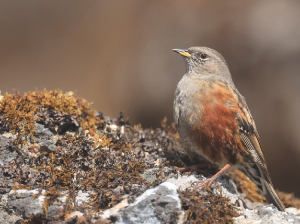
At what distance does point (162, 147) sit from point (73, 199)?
1.91m

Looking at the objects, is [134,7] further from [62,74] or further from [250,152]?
[250,152]

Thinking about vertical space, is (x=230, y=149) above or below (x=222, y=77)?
below

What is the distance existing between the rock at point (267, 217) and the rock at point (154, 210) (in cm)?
79

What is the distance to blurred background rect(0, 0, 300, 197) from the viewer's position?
23.3ft

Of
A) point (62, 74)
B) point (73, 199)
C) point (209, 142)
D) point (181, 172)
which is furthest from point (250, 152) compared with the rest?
point (62, 74)

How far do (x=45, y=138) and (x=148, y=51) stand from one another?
5.54 m

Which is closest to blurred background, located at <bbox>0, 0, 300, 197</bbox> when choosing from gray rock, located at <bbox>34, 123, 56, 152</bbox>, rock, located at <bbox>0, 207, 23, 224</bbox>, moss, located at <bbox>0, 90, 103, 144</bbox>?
moss, located at <bbox>0, 90, 103, 144</bbox>

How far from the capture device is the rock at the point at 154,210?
2.83 metres

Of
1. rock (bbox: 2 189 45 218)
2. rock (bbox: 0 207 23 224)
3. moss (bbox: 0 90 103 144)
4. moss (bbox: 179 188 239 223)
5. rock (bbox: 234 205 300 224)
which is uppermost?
moss (bbox: 0 90 103 144)

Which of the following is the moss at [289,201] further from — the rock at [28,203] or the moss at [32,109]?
the rock at [28,203]

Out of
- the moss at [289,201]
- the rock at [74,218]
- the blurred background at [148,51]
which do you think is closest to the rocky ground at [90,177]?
the rock at [74,218]

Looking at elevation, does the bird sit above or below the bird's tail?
above

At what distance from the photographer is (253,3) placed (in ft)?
25.5

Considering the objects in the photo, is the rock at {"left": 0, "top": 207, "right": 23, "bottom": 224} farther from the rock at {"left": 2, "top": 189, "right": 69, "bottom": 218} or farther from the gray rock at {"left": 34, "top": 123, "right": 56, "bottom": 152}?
the gray rock at {"left": 34, "top": 123, "right": 56, "bottom": 152}
